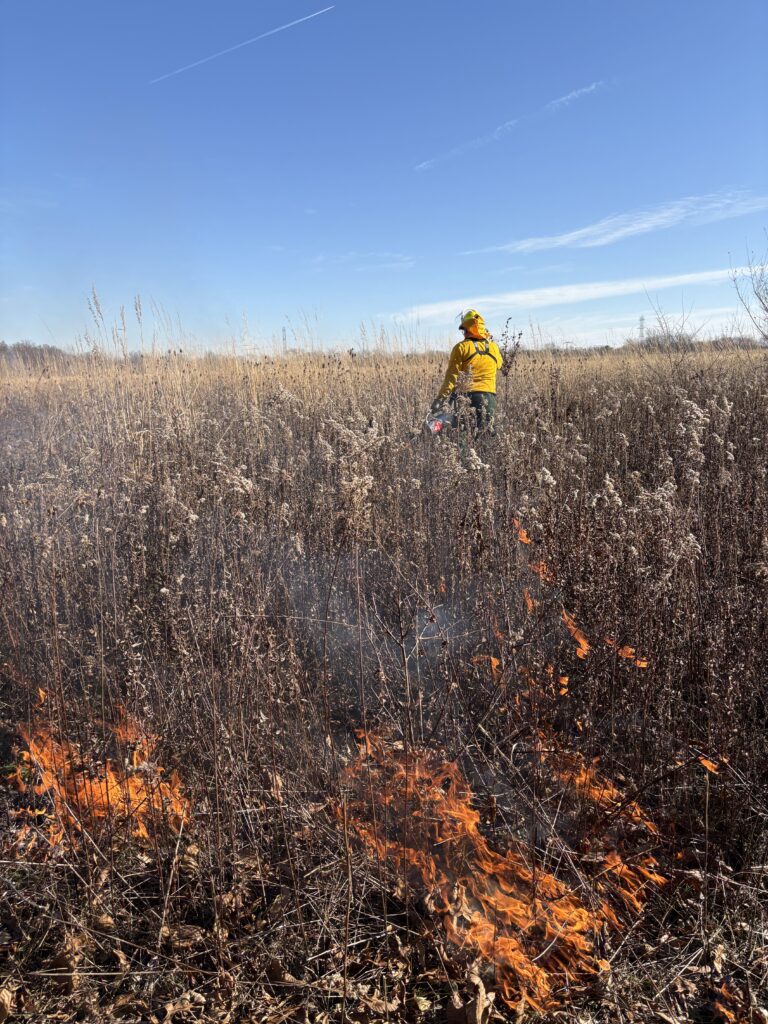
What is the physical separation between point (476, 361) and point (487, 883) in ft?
17.6

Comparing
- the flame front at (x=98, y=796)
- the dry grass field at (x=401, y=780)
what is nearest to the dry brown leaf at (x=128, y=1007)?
the dry grass field at (x=401, y=780)

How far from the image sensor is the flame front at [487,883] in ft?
5.79

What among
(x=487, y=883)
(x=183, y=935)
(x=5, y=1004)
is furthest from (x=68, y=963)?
(x=487, y=883)

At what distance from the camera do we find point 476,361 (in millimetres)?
6551

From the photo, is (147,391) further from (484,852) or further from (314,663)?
(484,852)

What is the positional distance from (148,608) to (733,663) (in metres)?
2.69

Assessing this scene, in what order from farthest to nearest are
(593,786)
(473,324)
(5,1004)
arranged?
(473,324) < (593,786) < (5,1004)

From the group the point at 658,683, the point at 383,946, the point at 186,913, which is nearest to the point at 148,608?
the point at 186,913

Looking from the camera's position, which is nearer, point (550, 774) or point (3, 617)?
point (550, 774)

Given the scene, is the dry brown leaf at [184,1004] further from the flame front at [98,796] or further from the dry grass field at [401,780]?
the flame front at [98,796]

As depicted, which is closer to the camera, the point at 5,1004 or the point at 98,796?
the point at 5,1004

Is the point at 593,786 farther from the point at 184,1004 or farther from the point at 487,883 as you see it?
the point at 184,1004

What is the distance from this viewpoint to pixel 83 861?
6.81 ft

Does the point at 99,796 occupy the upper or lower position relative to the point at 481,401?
lower
